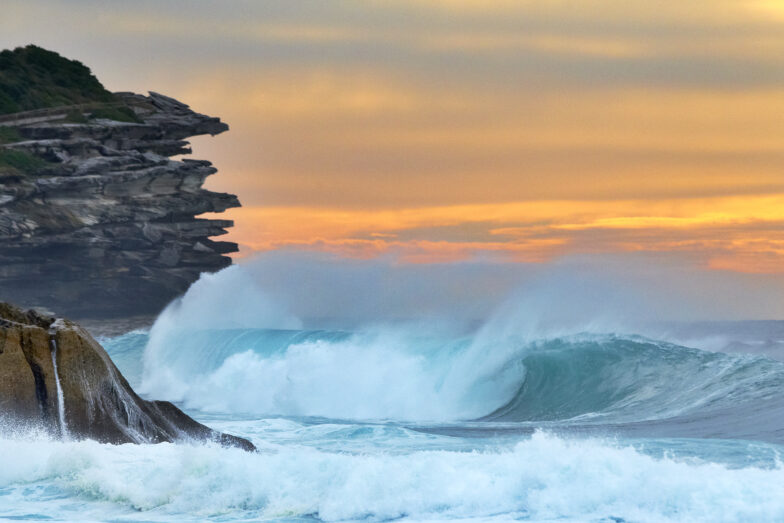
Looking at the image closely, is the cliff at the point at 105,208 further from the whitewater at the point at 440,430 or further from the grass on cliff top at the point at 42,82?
the whitewater at the point at 440,430

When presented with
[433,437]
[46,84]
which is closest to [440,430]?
[433,437]

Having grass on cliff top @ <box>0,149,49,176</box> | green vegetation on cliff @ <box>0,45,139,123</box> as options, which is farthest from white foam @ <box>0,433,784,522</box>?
green vegetation on cliff @ <box>0,45,139,123</box>

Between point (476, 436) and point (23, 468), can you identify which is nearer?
point (23, 468)

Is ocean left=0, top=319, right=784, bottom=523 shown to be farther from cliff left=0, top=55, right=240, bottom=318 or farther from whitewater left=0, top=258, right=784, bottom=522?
cliff left=0, top=55, right=240, bottom=318

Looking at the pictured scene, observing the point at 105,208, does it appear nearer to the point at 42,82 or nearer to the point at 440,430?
the point at 42,82

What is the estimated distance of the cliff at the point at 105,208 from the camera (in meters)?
46.6

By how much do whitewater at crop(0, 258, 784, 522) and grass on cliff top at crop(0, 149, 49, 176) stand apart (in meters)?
9.51

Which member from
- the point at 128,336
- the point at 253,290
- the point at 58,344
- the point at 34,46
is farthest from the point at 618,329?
the point at 34,46

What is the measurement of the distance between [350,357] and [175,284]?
25.8 metres

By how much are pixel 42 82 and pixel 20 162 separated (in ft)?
46.4

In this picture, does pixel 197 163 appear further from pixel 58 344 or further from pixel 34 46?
pixel 58 344

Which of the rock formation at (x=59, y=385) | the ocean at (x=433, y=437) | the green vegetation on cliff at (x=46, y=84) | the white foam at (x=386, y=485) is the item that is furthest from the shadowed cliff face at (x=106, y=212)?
the white foam at (x=386, y=485)

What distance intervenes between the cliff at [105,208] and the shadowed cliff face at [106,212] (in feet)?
0.16

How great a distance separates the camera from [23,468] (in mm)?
11367
